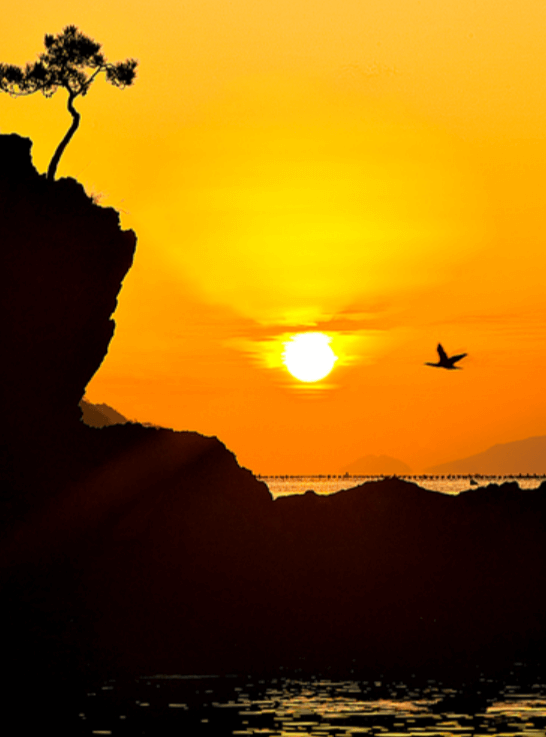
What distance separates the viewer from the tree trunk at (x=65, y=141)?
178 feet

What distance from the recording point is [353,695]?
146ft

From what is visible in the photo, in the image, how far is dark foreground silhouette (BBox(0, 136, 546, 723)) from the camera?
5200cm

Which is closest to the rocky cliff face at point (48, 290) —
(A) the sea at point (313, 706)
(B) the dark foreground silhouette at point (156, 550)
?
(B) the dark foreground silhouette at point (156, 550)

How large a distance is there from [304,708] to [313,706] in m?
0.53

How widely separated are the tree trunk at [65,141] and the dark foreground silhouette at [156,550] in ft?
2.42

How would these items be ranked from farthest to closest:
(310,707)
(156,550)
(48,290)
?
(156,550)
(48,290)
(310,707)

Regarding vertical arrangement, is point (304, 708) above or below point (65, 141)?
below

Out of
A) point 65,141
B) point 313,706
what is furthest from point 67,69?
point 313,706

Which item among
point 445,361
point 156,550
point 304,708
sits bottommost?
point 304,708

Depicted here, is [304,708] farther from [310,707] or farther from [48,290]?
[48,290]

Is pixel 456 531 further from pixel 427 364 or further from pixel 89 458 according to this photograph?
pixel 89 458

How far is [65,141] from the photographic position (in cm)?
5494

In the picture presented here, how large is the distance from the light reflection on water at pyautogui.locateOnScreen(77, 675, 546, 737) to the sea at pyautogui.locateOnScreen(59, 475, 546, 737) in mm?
34

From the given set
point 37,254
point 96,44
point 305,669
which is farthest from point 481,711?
point 96,44
